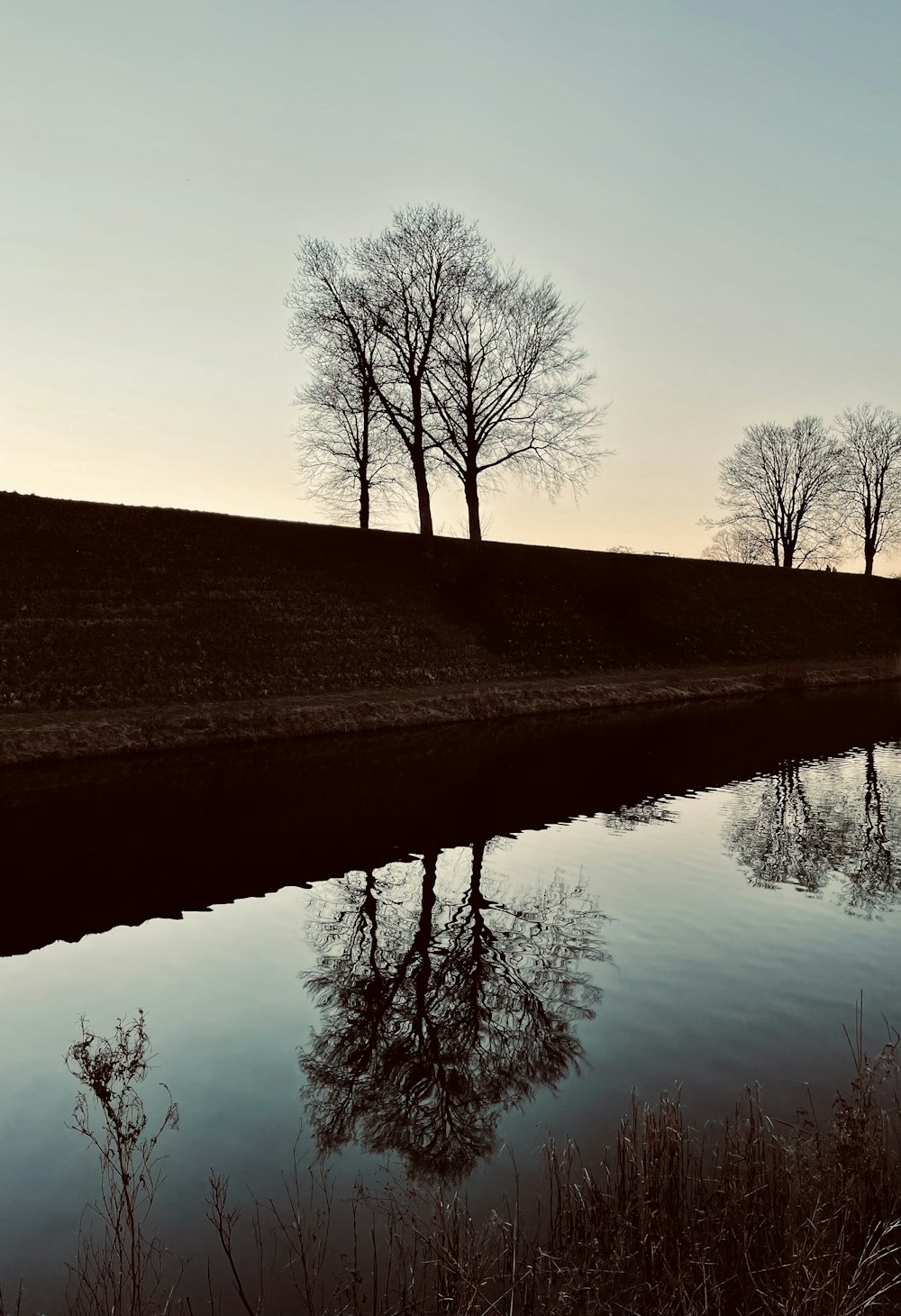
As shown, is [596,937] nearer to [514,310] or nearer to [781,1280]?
[781,1280]

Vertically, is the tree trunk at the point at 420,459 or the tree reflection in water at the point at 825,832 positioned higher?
the tree trunk at the point at 420,459

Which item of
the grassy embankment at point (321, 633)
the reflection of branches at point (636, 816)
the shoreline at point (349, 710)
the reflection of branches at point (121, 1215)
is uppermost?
the grassy embankment at point (321, 633)

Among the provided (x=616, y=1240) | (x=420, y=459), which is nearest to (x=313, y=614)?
(x=420, y=459)

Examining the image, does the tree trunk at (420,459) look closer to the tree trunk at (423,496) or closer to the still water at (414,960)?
the tree trunk at (423,496)

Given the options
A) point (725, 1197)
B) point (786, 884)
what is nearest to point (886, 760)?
point (786, 884)

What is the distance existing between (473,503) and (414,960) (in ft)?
128

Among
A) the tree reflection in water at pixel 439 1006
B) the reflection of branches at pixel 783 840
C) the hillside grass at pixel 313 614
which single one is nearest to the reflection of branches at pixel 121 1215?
the tree reflection in water at pixel 439 1006

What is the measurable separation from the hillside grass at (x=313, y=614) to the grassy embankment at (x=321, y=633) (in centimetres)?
11

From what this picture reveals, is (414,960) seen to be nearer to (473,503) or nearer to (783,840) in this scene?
(783,840)

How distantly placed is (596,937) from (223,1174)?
614cm

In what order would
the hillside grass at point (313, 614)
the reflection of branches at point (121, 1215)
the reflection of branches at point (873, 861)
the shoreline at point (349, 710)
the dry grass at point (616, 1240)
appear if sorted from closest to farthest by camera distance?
the dry grass at point (616, 1240) < the reflection of branches at point (121, 1215) < the reflection of branches at point (873, 861) < the shoreline at point (349, 710) < the hillside grass at point (313, 614)

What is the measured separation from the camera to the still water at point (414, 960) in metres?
6.92

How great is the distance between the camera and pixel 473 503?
47.8m

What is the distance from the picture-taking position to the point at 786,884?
13.8 meters
